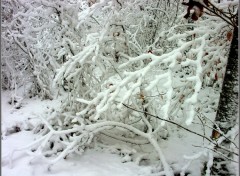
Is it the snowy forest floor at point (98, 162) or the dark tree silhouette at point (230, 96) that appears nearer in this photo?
the dark tree silhouette at point (230, 96)

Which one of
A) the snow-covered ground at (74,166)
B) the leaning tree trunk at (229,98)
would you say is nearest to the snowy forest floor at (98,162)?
the snow-covered ground at (74,166)

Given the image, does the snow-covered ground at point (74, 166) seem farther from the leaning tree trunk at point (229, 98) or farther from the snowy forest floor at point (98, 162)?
the leaning tree trunk at point (229, 98)

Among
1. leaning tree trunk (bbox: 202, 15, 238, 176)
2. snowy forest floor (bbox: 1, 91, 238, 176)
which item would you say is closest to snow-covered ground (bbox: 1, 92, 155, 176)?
snowy forest floor (bbox: 1, 91, 238, 176)

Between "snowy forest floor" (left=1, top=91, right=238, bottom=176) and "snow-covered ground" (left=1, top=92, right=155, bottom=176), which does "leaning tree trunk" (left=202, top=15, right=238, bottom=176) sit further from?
"snow-covered ground" (left=1, top=92, right=155, bottom=176)

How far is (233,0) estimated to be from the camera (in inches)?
113

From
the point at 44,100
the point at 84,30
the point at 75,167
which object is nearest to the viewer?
the point at 75,167

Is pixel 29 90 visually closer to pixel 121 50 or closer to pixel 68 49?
pixel 68 49

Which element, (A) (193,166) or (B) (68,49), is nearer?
(A) (193,166)

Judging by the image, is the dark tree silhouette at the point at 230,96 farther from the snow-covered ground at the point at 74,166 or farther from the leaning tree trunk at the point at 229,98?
the snow-covered ground at the point at 74,166

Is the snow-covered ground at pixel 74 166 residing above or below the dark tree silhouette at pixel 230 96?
below

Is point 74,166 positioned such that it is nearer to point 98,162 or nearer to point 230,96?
point 98,162

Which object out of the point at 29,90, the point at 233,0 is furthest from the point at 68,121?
the point at 233,0

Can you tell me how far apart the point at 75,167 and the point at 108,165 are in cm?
45

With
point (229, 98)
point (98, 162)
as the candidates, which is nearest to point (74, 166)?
point (98, 162)
